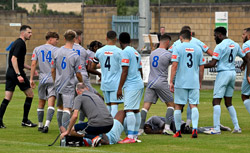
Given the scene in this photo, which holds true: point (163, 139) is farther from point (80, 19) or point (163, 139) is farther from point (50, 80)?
point (80, 19)

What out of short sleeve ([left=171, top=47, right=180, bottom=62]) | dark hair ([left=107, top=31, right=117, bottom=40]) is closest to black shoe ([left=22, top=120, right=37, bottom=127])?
dark hair ([left=107, top=31, right=117, bottom=40])

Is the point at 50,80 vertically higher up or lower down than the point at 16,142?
higher up

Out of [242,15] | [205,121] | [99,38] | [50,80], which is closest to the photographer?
[50,80]

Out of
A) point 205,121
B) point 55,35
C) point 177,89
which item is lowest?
point 205,121

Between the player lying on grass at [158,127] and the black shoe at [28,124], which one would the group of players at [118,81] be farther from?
the black shoe at [28,124]

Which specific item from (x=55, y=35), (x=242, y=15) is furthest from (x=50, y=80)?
(x=242, y=15)

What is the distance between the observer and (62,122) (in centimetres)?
1273

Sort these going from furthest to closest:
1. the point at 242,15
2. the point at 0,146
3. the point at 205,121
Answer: the point at 242,15
the point at 205,121
the point at 0,146

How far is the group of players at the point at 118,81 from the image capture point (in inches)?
468

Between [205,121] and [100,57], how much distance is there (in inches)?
189

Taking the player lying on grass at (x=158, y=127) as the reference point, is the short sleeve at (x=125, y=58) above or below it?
above

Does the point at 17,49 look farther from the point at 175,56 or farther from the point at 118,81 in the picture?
the point at 175,56

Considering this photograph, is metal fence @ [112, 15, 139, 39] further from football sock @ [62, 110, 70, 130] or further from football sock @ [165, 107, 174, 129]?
football sock @ [62, 110, 70, 130]

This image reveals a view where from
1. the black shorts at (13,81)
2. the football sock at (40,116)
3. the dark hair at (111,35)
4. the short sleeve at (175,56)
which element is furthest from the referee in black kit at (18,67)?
the short sleeve at (175,56)
